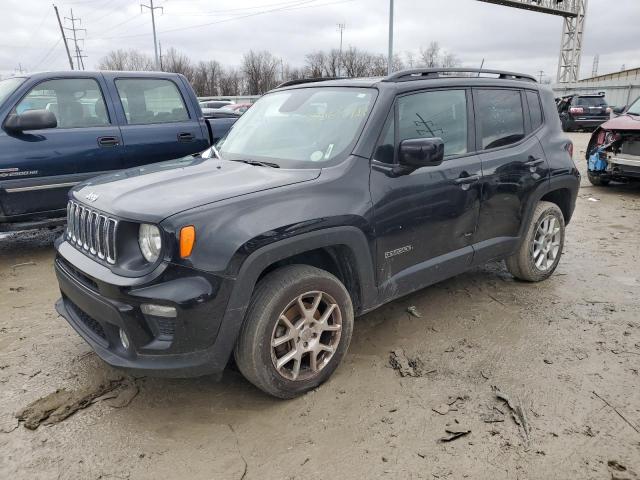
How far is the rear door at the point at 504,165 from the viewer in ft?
12.3

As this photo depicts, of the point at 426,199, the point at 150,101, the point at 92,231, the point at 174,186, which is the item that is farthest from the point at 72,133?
the point at 426,199

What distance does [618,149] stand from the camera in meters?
8.26

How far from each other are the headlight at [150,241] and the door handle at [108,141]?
330cm

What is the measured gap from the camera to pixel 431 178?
329 centimetres

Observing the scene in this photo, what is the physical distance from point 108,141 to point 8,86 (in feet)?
3.76

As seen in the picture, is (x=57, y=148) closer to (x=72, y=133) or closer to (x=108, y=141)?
(x=72, y=133)

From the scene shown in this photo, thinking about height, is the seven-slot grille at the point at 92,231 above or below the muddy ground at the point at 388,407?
above

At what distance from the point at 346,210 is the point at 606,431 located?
178 centimetres

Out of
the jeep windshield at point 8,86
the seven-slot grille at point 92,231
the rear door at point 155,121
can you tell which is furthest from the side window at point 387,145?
the jeep windshield at point 8,86

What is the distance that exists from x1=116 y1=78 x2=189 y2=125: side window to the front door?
141 inches

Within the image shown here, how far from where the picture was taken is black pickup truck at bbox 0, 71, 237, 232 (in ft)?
16.0

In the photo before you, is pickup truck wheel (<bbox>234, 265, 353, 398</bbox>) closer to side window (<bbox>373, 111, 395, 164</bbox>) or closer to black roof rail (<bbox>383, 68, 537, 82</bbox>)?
side window (<bbox>373, 111, 395, 164</bbox>)

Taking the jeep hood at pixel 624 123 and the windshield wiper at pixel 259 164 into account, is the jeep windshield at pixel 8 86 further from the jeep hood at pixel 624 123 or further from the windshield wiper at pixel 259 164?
the jeep hood at pixel 624 123

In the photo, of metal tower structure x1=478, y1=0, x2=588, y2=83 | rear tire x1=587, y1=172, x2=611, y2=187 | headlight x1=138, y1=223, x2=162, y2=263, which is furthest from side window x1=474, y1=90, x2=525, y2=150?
metal tower structure x1=478, y1=0, x2=588, y2=83
